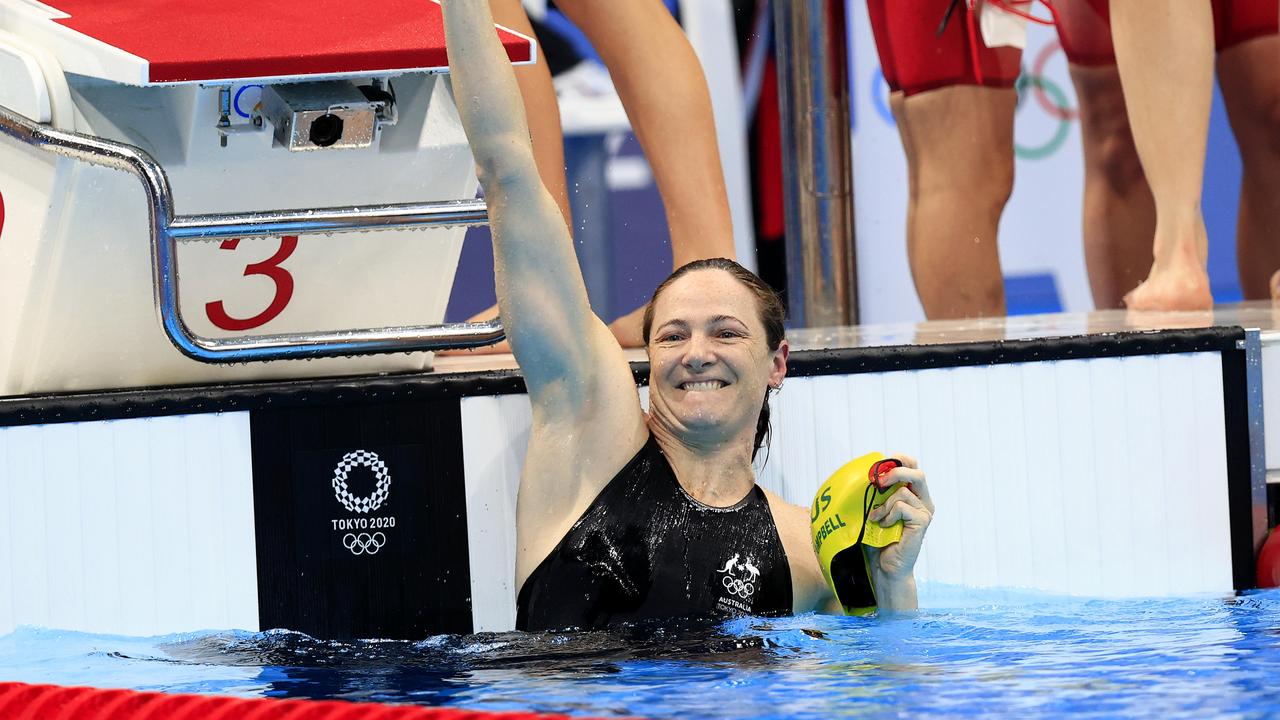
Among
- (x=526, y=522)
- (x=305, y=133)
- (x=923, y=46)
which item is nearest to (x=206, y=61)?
(x=305, y=133)

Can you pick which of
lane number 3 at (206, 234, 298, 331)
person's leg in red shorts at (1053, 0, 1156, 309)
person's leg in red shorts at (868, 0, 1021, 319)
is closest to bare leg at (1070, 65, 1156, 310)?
person's leg in red shorts at (1053, 0, 1156, 309)

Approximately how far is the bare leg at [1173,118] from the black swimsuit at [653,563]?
1.41 metres

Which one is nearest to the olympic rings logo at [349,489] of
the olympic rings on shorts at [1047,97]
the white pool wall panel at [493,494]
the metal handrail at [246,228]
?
the white pool wall panel at [493,494]

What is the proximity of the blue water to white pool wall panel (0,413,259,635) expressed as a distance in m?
0.05

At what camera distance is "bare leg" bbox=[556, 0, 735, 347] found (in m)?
3.13

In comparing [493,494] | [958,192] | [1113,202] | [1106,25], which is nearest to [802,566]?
Answer: [493,494]

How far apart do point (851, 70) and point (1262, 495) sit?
2.58m

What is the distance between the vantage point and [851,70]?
5.07 meters

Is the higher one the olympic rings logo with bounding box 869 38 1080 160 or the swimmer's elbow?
the olympic rings logo with bounding box 869 38 1080 160

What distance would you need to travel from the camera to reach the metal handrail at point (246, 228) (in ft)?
7.36

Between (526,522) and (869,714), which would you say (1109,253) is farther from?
(869,714)

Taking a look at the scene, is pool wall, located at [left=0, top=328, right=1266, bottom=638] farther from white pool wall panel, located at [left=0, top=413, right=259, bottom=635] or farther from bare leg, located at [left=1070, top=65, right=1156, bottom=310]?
bare leg, located at [left=1070, top=65, right=1156, bottom=310]

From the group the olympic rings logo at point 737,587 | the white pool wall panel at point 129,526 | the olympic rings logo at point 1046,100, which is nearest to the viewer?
the olympic rings logo at point 737,587

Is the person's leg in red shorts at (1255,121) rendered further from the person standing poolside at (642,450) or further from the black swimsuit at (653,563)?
the black swimsuit at (653,563)
